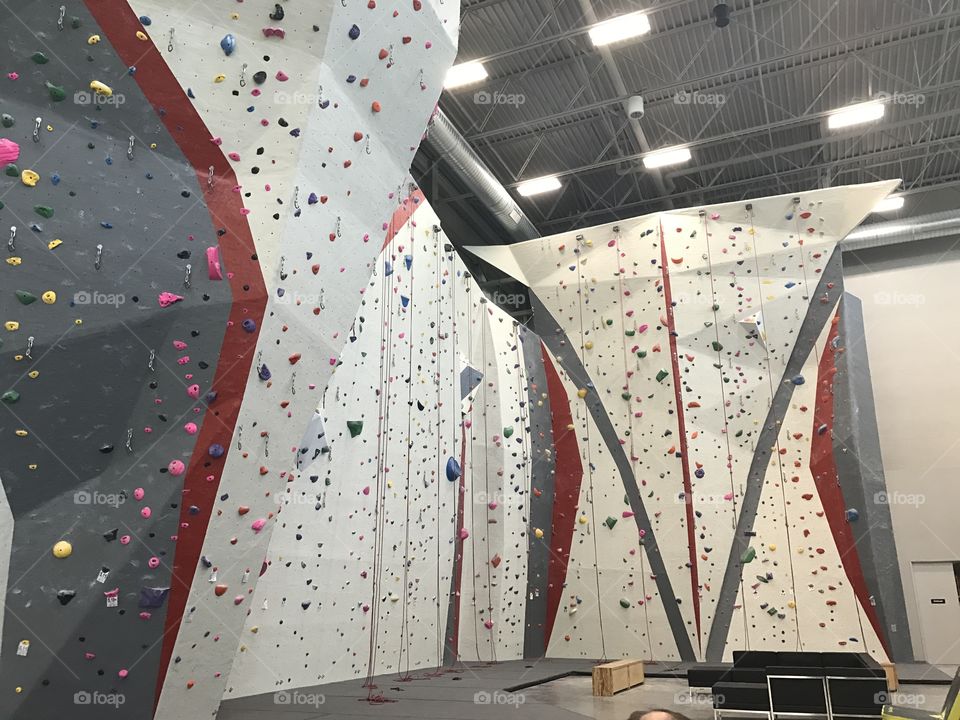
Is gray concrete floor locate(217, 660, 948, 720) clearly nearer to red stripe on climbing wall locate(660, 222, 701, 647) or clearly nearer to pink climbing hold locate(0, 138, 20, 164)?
red stripe on climbing wall locate(660, 222, 701, 647)

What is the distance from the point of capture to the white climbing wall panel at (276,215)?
3854 millimetres

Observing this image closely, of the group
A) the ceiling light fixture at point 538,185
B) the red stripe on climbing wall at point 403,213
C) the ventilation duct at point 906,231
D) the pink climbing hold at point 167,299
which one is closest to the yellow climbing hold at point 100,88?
the pink climbing hold at point 167,299

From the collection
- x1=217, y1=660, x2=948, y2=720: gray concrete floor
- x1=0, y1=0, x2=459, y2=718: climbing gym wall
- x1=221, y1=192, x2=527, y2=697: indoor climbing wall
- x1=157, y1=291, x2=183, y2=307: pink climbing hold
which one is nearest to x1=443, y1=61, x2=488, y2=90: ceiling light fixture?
x1=221, y1=192, x2=527, y2=697: indoor climbing wall

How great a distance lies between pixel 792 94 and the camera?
33.1ft

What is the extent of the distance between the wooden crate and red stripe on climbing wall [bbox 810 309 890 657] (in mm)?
3632

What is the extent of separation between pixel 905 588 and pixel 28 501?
10837 mm

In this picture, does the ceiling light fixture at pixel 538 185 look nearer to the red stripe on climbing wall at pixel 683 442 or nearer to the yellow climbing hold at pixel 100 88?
the red stripe on climbing wall at pixel 683 442

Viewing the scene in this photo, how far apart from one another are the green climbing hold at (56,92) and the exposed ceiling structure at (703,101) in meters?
5.99

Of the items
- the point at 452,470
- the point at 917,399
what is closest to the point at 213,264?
the point at 452,470

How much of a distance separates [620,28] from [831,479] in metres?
5.91

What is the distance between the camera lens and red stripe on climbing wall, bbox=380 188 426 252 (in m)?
7.23

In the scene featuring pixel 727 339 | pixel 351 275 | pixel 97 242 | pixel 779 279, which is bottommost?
pixel 97 242

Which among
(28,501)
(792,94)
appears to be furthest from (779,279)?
(28,501)

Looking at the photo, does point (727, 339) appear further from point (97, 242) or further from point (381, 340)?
point (97, 242)
